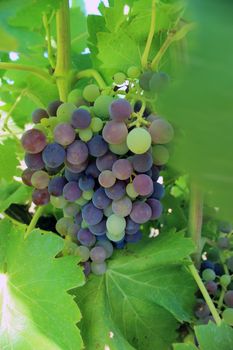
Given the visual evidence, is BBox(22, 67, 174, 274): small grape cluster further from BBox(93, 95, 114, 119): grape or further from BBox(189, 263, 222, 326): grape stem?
BBox(189, 263, 222, 326): grape stem

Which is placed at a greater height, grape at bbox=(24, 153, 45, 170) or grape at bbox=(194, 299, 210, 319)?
grape at bbox=(24, 153, 45, 170)

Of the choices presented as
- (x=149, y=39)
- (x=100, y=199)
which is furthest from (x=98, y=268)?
(x=149, y=39)

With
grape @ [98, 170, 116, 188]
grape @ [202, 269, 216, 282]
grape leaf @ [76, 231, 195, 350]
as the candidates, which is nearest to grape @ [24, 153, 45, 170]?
grape @ [98, 170, 116, 188]

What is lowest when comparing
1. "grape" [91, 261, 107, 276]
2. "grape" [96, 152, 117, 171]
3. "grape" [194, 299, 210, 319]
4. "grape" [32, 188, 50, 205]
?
"grape" [194, 299, 210, 319]

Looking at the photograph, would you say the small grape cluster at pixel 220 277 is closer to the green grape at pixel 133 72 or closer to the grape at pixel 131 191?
the grape at pixel 131 191

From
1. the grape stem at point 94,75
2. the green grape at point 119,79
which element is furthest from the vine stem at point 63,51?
the green grape at point 119,79

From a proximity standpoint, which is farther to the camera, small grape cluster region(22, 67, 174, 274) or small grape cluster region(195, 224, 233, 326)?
small grape cluster region(195, 224, 233, 326)
